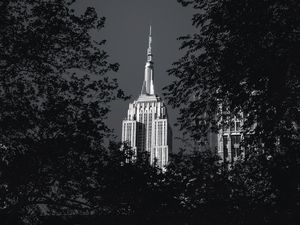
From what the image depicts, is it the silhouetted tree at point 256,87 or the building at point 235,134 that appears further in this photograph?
the building at point 235,134

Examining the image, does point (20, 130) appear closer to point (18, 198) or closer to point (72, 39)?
point (18, 198)

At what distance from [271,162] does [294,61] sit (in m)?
3.49

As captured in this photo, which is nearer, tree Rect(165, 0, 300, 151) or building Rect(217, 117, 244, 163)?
tree Rect(165, 0, 300, 151)

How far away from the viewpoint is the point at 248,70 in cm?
1188

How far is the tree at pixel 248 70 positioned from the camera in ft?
36.7

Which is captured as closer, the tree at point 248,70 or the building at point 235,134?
the tree at point 248,70

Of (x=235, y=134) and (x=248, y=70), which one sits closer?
(x=248, y=70)

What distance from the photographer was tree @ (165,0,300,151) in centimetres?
1118

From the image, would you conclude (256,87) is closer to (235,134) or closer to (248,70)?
(248,70)

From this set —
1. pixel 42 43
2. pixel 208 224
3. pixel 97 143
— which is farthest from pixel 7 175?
pixel 208 224

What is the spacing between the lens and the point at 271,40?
1149cm

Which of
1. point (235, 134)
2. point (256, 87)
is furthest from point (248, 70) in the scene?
point (235, 134)

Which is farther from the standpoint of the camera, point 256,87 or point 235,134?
point 235,134

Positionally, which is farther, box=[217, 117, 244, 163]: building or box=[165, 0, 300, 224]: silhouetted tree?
box=[217, 117, 244, 163]: building
